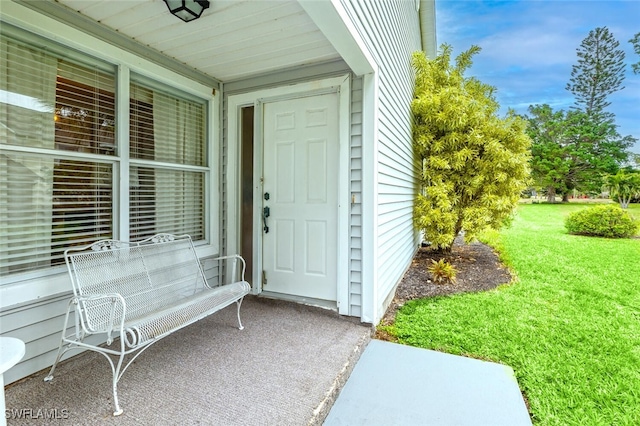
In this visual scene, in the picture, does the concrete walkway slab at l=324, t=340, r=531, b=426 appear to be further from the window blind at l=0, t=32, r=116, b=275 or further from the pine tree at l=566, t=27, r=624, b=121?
the pine tree at l=566, t=27, r=624, b=121

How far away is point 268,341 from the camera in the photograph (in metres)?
2.43

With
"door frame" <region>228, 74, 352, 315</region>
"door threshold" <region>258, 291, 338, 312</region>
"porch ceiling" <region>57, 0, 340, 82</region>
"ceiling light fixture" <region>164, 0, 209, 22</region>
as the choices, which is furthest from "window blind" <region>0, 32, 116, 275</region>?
"door threshold" <region>258, 291, 338, 312</region>

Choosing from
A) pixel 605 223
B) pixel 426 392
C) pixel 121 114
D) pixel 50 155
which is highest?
pixel 121 114

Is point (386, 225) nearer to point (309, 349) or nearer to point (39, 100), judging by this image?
point (309, 349)

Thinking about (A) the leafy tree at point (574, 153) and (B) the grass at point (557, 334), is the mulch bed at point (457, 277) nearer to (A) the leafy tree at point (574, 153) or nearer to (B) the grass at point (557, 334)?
(B) the grass at point (557, 334)

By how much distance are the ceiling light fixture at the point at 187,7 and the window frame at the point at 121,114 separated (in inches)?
28.2

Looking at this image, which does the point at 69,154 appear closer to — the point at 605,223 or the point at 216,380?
the point at 216,380

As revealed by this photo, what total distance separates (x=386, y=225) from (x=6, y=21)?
3243 millimetres

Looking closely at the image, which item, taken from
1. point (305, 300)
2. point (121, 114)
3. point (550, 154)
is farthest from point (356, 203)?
point (550, 154)

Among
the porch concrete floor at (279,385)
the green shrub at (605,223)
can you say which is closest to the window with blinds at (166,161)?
the porch concrete floor at (279,385)

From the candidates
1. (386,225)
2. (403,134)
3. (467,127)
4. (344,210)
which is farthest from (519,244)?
(344,210)

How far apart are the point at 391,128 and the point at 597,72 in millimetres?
30011

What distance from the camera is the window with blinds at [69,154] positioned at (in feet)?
6.35

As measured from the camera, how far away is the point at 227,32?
2.47 meters
